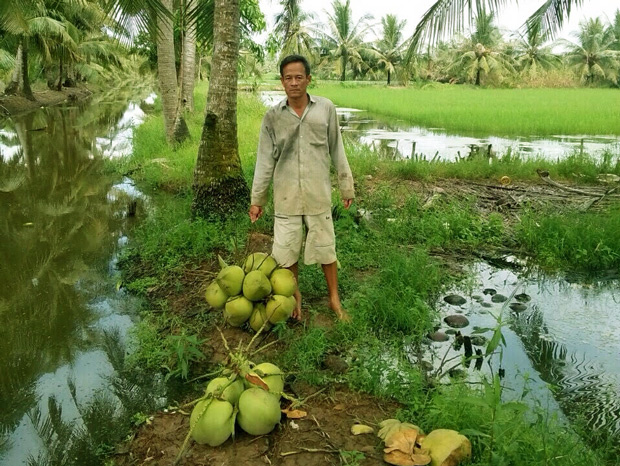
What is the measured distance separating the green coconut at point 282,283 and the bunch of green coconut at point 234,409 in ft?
2.55

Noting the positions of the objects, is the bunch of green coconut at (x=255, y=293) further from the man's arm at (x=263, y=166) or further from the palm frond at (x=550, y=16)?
the palm frond at (x=550, y=16)

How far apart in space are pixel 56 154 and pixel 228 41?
6685 mm

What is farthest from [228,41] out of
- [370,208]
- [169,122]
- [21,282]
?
[169,122]

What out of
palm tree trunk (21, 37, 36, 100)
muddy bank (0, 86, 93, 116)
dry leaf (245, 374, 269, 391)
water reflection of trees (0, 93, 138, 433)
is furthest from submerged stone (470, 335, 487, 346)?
palm tree trunk (21, 37, 36, 100)

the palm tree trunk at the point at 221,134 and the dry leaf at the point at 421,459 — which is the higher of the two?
the palm tree trunk at the point at 221,134

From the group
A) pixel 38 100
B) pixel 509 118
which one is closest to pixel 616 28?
pixel 509 118

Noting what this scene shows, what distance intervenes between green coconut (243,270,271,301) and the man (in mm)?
312

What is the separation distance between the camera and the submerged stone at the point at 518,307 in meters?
3.67

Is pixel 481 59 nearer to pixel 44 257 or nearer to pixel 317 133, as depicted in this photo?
pixel 44 257

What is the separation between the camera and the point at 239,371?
7.49 ft

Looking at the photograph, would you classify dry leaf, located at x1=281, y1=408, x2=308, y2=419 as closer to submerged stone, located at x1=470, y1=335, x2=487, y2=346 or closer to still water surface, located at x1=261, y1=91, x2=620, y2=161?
submerged stone, located at x1=470, y1=335, x2=487, y2=346

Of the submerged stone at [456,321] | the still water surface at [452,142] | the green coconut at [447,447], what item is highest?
the still water surface at [452,142]

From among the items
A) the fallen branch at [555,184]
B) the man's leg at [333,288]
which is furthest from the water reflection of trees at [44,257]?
the fallen branch at [555,184]

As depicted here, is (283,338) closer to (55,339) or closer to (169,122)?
(55,339)
